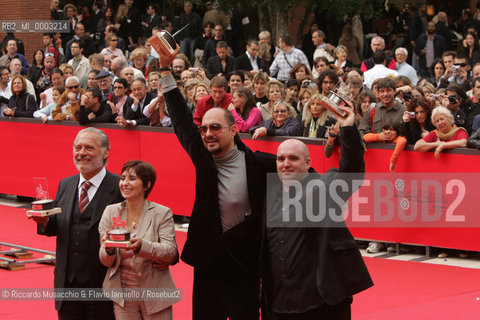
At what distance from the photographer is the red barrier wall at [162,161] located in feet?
35.6

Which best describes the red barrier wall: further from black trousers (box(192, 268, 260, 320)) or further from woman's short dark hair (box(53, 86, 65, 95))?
black trousers (box(192, 268, 260, 320))

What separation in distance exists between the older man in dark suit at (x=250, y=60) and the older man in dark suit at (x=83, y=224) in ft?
36.2

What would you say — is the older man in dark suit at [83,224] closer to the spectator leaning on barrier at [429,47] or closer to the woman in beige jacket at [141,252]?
the woman in beige jacket at [141,252]

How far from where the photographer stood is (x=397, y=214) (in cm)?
1120

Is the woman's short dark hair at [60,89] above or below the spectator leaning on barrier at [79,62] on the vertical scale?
below

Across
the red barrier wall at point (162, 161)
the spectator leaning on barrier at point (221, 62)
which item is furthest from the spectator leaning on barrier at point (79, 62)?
the red barrier wall at point (162, 161)

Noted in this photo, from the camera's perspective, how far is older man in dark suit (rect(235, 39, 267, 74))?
17.4 metres

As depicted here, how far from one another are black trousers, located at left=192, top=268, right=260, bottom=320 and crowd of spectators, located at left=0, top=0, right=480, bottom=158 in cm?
180

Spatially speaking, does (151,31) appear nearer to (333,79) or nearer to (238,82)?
(238,82)

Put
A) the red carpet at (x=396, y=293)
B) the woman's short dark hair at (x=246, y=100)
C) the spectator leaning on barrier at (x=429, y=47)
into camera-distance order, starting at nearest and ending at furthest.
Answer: the red carpet at (x=396, y=293) → the woman's short dark hair at (x=246, y=100) → the spectator leaning on barrier at (x=429, y=47)

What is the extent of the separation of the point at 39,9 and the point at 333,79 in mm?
14599

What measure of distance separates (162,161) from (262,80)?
206cm

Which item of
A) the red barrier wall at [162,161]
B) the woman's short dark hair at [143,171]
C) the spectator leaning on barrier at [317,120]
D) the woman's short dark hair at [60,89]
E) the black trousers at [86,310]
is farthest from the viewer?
the woman's short dark hair at [60,89]

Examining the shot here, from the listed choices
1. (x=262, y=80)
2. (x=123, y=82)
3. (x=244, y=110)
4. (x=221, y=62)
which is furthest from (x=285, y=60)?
(x=244, y=110)
